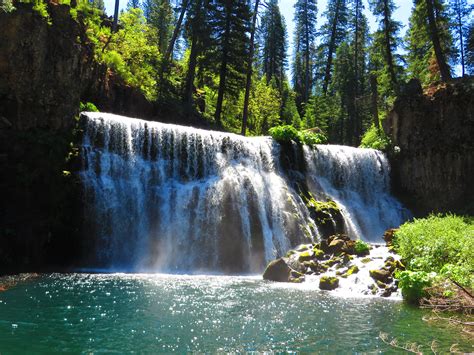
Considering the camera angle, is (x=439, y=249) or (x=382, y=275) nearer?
(x=439, y=249)

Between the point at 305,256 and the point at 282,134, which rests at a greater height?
the point at 282,134

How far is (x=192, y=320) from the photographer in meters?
10.4

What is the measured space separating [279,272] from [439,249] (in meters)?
6.11

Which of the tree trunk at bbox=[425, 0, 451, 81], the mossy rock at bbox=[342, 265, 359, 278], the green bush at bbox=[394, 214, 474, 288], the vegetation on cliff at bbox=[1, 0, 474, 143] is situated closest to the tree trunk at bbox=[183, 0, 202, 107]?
the vegetation on cliff at bbox=[1, 0, 474, 143]

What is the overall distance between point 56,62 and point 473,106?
25.8 metres

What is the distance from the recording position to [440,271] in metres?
13.7

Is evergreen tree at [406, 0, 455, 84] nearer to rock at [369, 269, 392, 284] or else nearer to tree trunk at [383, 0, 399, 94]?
tree trunk at [383, 0, 399, 94]

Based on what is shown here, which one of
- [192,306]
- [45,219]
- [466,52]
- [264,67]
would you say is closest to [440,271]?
[192,306]

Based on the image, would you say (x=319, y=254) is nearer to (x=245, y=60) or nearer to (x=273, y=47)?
(x=245, y=60)

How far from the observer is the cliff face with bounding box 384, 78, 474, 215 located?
94.0 feet

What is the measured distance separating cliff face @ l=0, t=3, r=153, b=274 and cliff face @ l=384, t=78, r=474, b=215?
22.8m

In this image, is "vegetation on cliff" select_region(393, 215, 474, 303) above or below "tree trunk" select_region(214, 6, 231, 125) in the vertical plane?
below


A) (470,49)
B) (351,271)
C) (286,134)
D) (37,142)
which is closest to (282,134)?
(286,134)

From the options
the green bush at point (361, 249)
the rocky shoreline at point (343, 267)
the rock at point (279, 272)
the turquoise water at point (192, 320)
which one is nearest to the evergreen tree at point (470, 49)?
the rocky shoreline at point (343, 267)
